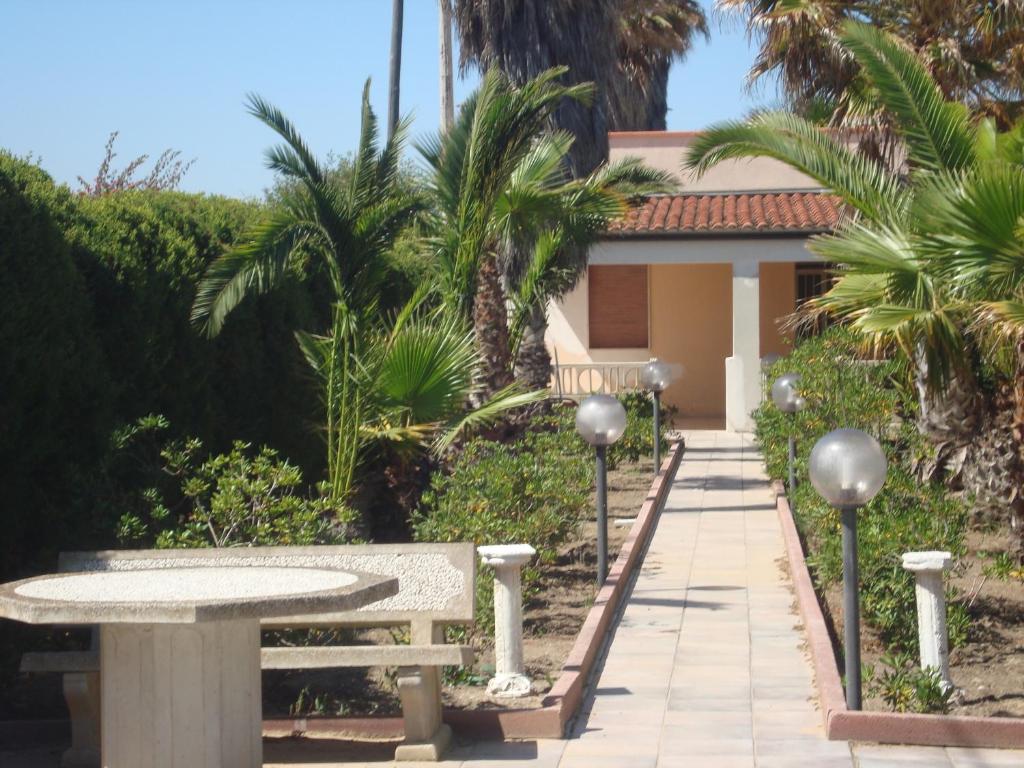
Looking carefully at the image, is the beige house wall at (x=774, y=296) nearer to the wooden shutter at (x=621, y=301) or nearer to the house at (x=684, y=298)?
the house at (x=684, y=298)

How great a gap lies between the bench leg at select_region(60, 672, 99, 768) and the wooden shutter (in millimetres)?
17006

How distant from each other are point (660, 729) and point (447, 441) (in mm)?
4920

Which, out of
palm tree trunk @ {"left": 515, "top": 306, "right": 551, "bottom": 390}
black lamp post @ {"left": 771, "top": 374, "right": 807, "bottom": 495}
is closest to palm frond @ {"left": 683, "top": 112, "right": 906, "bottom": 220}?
black lamp post @ {"left": 771, "top": 374, "right": 807, "bottom": 495}

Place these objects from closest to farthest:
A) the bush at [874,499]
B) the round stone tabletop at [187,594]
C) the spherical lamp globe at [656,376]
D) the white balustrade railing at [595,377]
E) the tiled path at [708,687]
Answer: the round stone tabletop at [187,594] → the tiled path at [708,687] → the bush at [874,499] → the spherical lamp globe at [656,376] → the white balustrade railing at [595,377]

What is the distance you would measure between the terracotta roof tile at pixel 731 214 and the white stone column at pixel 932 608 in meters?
12.8

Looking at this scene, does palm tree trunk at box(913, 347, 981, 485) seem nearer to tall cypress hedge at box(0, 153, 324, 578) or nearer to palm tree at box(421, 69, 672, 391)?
palm tree at box(421, 69, 672, 391)

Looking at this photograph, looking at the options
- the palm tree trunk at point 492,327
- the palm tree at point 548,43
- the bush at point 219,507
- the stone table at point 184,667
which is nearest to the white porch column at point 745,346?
the palm tree at point 548,43

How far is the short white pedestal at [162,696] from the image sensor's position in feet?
16.7

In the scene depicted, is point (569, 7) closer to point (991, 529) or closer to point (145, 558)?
point (991, 529)

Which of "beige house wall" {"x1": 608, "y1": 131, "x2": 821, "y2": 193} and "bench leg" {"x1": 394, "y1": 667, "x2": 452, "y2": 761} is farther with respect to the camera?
"beige house wall" {"x1": 608, "y1": 131, "x2": 821, "y2": 193}

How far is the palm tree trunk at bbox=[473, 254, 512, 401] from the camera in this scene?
43.3 ft

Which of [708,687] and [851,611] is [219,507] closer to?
[708,687]

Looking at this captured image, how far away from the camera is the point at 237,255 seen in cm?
971

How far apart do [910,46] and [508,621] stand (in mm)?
9635
